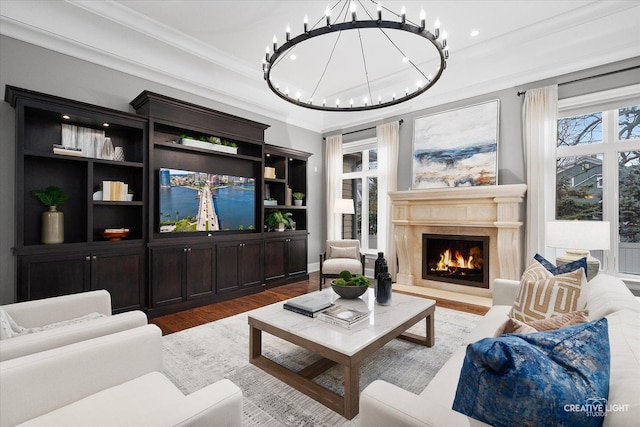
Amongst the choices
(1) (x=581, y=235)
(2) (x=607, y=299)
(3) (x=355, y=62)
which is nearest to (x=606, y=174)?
(1) (x=581, y=235)

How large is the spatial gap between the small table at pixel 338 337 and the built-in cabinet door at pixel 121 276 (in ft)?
6.14

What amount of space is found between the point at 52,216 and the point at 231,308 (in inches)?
82.8

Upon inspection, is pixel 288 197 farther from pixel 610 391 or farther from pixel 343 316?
pixel 610 391

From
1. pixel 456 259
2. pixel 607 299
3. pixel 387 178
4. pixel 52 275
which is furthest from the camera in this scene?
pixel 387 178

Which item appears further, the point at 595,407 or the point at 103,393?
the point at 103,393

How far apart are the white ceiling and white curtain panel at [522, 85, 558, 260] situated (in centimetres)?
37

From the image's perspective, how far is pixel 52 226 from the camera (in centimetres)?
295

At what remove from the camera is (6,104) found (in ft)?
9.57

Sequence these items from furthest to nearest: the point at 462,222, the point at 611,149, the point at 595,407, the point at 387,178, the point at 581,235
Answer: the point at 387,178 → the point at 462,222 → the point at 611,149 → the point at 581,235 → the point at 595,407

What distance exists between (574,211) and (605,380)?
3.90 m

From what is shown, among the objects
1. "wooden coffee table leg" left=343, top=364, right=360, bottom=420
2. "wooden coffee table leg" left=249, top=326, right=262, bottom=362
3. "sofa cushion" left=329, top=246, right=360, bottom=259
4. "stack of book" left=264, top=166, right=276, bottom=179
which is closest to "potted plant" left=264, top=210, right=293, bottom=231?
"stack of book" left=264, top=166, right=276, bottom=179

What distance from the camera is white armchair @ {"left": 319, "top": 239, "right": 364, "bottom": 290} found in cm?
450

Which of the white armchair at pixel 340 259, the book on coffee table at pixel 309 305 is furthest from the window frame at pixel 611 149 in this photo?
the book on coffee table at pixel 309 305

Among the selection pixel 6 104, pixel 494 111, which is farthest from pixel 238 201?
pixel 494 111
